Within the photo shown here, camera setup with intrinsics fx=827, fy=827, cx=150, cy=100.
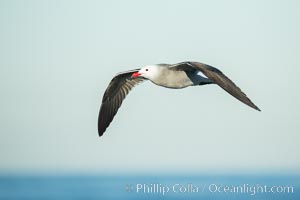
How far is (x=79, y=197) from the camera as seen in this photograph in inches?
1112

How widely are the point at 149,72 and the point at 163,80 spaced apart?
317 millimetres

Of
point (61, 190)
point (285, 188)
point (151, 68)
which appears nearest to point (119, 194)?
point (61, 190)

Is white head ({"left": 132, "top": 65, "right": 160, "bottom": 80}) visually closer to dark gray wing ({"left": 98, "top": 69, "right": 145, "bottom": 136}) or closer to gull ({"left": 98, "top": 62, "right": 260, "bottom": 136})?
gull ({"left": 98, "top": 62, "right": 260, "bottom": 136})

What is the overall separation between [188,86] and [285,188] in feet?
12.6

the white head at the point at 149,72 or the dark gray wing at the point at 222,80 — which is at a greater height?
the white head at the point at 149,72

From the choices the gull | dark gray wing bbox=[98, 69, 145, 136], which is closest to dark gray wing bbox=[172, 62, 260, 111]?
the gull

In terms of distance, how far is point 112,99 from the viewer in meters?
14.9

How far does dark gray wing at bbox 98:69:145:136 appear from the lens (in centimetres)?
1473

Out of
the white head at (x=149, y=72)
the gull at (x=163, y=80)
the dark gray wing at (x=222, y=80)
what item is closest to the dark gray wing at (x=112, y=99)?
the gull at (x=163, y=80)

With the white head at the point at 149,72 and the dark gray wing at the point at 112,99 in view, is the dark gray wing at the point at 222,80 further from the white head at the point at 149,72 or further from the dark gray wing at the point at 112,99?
the dark gray wing at the point at 112,99

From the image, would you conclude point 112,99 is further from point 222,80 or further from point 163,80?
point 222,80

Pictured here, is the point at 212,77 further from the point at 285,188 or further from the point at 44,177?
the point at 44,177

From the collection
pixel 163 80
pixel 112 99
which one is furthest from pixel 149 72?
pixel 112 99

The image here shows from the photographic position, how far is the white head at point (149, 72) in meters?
13.3
